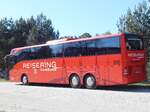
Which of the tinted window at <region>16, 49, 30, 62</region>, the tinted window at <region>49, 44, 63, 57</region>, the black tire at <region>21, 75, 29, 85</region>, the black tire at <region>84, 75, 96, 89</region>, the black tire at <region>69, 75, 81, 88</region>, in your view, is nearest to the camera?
the black tire at <region>84, 75, 96, 89</region>

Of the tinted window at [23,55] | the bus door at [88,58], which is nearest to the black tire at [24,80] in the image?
the tinted window at [23,55]

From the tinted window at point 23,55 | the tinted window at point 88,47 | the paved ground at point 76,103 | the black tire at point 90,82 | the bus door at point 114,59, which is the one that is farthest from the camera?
the tinted window at point 23,55

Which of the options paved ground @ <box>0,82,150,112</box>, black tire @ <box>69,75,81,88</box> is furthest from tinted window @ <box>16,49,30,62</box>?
paved ground @ <box>0,82,150,112</box>

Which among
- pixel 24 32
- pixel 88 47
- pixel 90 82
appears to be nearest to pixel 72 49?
pixel 88 47

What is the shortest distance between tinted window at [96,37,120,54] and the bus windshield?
59cm

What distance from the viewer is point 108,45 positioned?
2405 cm

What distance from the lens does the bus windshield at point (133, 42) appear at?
23797 mm

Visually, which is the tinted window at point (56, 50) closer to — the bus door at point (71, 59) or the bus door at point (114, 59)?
the bus door at point (71, 59)

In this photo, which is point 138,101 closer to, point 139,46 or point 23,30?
point 139,46

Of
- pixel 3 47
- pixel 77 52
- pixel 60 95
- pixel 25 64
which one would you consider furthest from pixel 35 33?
pixel 60 95

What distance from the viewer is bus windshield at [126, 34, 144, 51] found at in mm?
23797

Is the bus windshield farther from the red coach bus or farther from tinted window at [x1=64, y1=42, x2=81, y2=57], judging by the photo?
tinted window at [x1=64, y1=42, x2=81, y2=57]

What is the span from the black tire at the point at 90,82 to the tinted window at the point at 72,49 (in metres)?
1.57

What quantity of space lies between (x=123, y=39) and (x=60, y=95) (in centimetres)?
459
